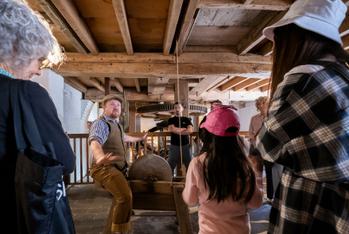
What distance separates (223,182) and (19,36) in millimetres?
1056

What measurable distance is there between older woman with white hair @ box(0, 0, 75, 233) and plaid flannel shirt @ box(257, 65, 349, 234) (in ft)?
2.13

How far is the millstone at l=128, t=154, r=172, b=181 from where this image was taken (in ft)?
8.70

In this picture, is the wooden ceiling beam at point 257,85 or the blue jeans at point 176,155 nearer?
the blue jeans at point 176,155

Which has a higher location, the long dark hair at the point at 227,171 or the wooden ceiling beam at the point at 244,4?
the wooden ceiling beam at the point at 244,4

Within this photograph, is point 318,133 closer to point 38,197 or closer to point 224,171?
point 224,171

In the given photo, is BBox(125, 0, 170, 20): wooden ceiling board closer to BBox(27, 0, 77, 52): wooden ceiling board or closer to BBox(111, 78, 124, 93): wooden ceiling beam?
BBox(27, 0, 77, 52): wooden ceiling board

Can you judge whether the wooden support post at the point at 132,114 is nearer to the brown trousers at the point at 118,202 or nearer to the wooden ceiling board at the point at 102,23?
the wooden ceiling board at the point at 102,23

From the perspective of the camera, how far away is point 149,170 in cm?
266

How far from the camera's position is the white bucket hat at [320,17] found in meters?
0.85

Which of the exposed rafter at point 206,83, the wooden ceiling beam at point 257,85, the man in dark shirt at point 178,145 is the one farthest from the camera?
the wooden ceiling beam at point 257,85

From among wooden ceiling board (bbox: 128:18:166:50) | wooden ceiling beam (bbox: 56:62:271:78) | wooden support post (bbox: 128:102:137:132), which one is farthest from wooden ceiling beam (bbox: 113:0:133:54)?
wooden support post (bbox: 128:102:137:132)

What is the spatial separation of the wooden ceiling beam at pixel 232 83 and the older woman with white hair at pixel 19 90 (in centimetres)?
598

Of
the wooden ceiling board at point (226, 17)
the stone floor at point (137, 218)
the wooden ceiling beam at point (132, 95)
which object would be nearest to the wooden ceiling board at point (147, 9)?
the wooden ceiling board at point (226, 17)

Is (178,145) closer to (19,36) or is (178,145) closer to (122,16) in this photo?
(122,16)
